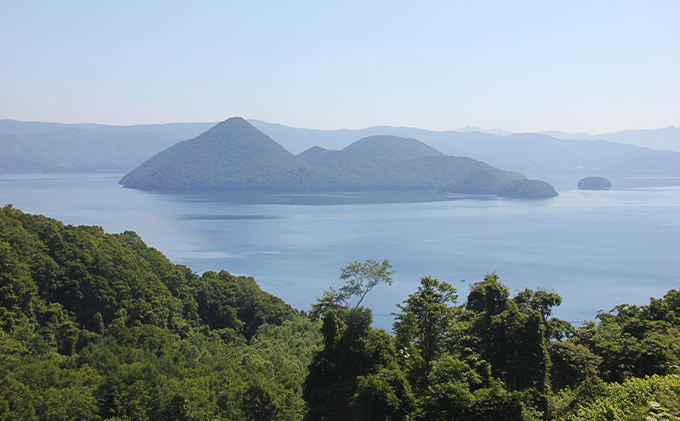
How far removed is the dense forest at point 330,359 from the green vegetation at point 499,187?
131806 millimetres

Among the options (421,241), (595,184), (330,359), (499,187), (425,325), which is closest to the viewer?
(330,359)

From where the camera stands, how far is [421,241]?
69.8 meters

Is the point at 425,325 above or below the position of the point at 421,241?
above

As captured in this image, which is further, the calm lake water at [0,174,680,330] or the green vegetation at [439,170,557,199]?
the green vegetation at [439,170,557,199]

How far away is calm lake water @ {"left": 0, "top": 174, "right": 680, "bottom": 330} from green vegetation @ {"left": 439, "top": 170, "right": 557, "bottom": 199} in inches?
876

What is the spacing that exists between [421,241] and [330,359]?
56.5 m

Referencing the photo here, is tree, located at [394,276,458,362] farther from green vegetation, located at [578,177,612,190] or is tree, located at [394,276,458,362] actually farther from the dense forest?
green vegetation, located at [578,177,612,190]

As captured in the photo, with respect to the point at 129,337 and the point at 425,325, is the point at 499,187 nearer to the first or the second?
the point at 129,337

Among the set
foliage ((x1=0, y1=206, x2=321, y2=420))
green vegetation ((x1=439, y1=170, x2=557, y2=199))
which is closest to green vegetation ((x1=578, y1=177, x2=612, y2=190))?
green vegetation ((x1=439, y1=170, x2=557, y2=199))

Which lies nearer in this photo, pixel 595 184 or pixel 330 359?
pixel 330 359

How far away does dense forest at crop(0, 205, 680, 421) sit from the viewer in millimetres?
11930

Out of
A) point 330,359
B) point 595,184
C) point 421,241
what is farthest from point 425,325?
point 595,184

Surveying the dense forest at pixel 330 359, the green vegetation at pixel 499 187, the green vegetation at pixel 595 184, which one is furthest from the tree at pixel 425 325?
the green vegetation at pixel 595 184

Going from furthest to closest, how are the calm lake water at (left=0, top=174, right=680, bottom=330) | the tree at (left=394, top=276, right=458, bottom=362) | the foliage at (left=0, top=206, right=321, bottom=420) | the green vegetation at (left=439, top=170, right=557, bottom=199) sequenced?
the green vegetation at (left=439, top=170, right=557, bottom=199)
the calm lake water at (left=0, top=174, right=680, bottom=330)
the foliage at (left=0, top=206, right=321, bottom=420)
the tree at (left=394, top=276, right=458, bottom=362)
